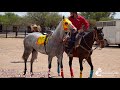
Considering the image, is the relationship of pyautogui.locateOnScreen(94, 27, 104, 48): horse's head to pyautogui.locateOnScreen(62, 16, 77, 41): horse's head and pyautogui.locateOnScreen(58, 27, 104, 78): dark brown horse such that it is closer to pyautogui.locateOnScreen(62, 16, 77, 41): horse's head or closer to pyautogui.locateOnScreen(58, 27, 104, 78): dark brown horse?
pyautogui.locateOnScreen(58, 27, 104, 78): dark brown horse

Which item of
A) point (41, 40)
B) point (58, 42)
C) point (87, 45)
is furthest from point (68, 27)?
point (41, 40)

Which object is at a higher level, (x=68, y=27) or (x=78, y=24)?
(x=78, y=24)

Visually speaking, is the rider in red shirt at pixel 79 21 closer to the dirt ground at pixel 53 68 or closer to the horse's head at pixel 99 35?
the horse's head at pixel 99 35

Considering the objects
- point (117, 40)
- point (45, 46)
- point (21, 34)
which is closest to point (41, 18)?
point (21, 34)

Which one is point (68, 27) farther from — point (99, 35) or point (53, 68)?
point (53, 68)

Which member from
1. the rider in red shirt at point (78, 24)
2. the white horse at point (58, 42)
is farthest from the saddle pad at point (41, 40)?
the rider in red shirt at point (78, 24)

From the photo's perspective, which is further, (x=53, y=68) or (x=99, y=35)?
(x=53, y=68)

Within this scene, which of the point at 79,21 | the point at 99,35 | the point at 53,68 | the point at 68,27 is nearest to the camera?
the point at 68,27

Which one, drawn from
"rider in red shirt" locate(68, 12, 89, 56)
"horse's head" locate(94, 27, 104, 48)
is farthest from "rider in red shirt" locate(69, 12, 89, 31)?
"horse's head" locate(94, 27, 104, 48)

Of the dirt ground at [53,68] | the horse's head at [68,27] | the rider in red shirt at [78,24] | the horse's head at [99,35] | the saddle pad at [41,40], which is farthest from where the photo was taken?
the dirt ground at [53,68]

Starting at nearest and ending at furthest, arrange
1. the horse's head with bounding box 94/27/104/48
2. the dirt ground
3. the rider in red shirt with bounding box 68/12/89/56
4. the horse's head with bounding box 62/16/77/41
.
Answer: the horse's head with bounding box 62/16/77/41 → the horse's head with bounding box 94/27/104/48 → the rider in red shirt with bounding box 68/12/89/56 → the dirt ground
